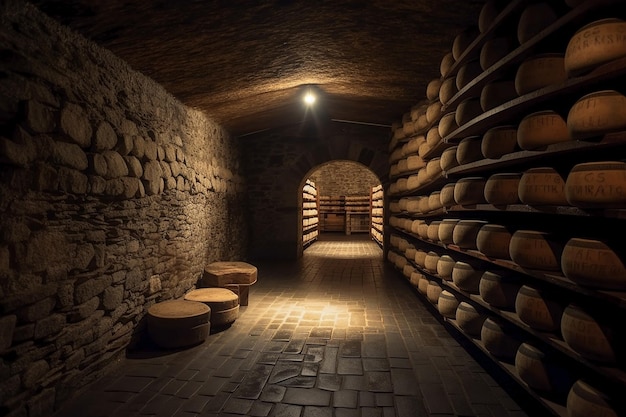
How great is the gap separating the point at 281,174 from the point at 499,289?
6.74 m

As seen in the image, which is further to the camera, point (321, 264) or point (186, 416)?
point (321, 264)

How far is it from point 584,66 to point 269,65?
10.8ft

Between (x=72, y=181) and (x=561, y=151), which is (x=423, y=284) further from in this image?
(x=72, y=181)

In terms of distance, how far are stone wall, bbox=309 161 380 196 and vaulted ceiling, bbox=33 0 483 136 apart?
11.3 meters

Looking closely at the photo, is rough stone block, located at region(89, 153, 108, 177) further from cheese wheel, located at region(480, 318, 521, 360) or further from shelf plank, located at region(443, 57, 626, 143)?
cheese wheel, located at region(480, 318, 521, 360)

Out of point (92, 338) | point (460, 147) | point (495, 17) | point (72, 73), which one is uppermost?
point (495, 17)

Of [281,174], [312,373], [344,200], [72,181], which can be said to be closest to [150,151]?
[72,181]

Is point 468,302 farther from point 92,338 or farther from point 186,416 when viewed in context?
point 92,338

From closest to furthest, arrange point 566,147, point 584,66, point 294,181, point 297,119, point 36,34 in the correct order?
1. point 584,66
2. point 566,147
3. point 36,34
4. point 297,119
5. point 294,181

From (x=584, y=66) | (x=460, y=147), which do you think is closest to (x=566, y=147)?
(x=584, y=66)

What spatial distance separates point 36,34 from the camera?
94.3 inches

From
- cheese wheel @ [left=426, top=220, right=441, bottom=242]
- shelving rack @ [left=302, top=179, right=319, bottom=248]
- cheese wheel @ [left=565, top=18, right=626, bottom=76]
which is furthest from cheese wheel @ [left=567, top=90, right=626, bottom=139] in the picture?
shelving rack @ [left=302, top=179, right=319, bottom=248]

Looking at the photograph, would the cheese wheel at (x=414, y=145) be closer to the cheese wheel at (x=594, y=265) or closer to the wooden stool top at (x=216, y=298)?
the wooden stool top at (x=216, y=298)

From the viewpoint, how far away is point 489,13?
2.87 metres
